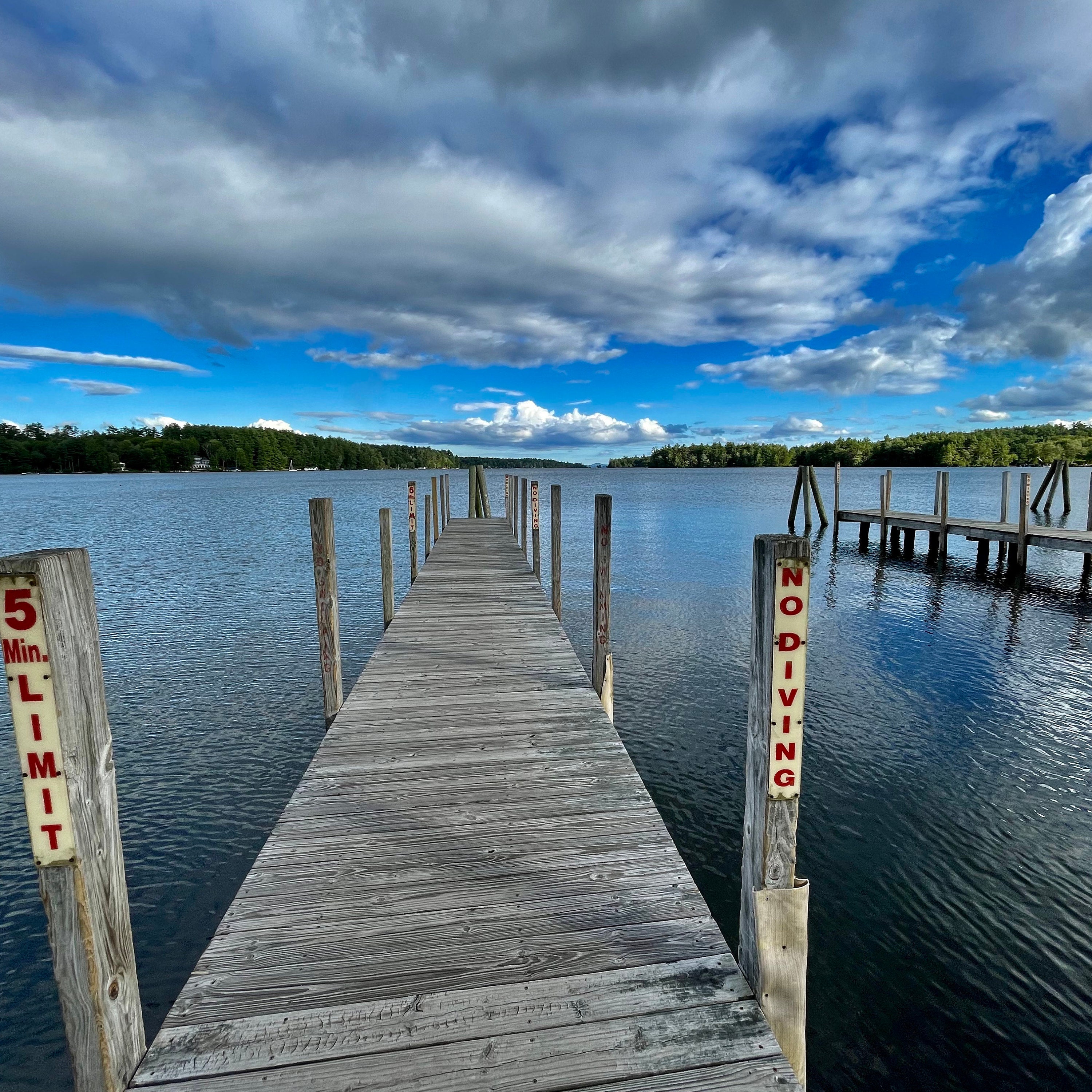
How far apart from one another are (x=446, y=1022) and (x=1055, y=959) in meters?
4.62

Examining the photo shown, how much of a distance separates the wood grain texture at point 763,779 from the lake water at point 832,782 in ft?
7.00

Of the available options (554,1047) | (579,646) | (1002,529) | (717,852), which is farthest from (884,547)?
(554,1047)

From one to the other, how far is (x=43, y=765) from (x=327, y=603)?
13.7 feet

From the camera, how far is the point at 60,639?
6.07ft

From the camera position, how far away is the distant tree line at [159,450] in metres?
A: 128

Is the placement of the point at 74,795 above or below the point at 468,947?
above

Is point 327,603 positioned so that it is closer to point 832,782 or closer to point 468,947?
point 468,947

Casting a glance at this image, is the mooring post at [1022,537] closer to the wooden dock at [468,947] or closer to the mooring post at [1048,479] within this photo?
the mooring post at [1048,479]

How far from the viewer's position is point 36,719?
6.02 ft

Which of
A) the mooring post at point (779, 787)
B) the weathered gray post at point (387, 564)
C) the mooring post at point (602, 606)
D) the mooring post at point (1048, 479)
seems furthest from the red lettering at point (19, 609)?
the mooring post at point (1048, 479)

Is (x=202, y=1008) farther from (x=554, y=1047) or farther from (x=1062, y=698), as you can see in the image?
(x=1062, y=698)

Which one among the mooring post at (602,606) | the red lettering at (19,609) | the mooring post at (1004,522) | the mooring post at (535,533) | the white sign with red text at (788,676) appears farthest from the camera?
the mooring post at (1004,522)

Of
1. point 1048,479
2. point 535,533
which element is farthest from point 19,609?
point 1048,479

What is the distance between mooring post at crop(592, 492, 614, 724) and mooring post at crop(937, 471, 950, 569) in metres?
18.6
